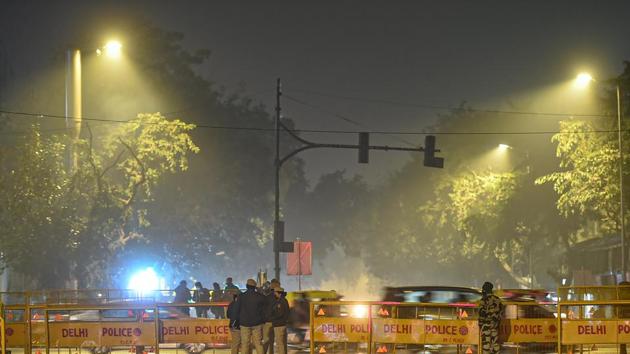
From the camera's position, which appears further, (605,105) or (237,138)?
(237,138)

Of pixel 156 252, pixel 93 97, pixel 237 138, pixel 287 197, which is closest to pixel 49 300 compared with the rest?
pixel 156 252

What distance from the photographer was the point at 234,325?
20984 mm

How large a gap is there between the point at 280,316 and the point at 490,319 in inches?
172

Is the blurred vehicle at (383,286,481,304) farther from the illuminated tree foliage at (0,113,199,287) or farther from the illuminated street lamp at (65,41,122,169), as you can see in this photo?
the illuminated tree foliage at (0,113,199,287)

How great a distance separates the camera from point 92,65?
68.3 m

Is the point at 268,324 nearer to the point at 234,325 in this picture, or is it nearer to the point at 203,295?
the point at 234,325

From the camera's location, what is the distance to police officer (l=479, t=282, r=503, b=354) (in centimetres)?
2009

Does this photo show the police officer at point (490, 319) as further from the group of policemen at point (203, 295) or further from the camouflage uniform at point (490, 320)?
the group of policemen at point (203, 295)

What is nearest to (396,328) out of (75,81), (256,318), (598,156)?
(256,318)

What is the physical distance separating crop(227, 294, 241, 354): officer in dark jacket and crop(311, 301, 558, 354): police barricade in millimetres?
1427

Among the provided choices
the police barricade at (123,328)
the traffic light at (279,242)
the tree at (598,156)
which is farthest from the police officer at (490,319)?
the tree at (598,156)

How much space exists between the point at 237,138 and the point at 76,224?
29.8m

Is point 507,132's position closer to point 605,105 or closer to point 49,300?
point 605,105

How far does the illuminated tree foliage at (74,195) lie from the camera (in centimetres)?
4644
